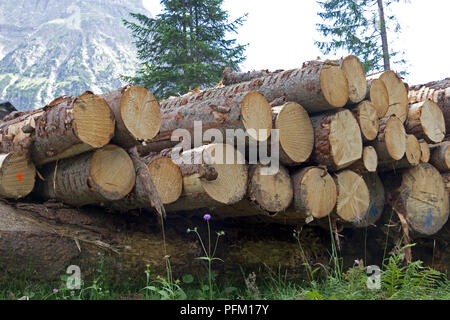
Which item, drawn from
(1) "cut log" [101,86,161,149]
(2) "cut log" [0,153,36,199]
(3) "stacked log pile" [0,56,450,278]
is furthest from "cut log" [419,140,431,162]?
(2) "cut log" [0,153,36,199]

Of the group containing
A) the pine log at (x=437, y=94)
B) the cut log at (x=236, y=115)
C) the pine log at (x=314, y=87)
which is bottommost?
the cut log at (x=236, y=115)

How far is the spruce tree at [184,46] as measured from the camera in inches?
426

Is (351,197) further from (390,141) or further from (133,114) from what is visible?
(133,114)

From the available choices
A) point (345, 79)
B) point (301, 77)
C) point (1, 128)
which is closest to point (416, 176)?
point (345, 79)

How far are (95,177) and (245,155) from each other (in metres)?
1.04

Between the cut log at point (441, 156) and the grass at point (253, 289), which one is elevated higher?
the cut log at point (441, 156)

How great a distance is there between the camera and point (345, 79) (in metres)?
2.96

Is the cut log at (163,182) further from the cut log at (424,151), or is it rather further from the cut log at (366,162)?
the cut log at (424,151)

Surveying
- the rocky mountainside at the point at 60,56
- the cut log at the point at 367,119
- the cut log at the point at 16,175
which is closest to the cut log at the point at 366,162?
the cut log at the point at 367,119

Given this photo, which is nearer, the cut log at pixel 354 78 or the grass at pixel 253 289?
the grass at pixel 253 289

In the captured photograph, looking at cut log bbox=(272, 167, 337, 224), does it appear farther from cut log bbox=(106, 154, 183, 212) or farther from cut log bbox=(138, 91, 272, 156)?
cut log bbox=(106, 154, 183, 212)

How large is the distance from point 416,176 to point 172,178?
233 cm

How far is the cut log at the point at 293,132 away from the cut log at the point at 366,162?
50 cm
